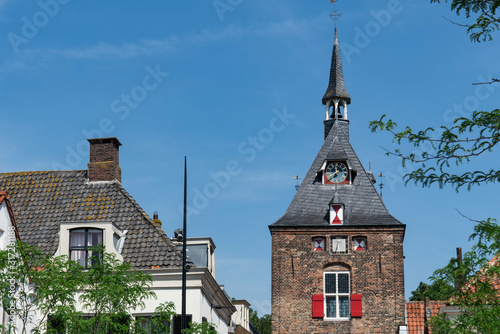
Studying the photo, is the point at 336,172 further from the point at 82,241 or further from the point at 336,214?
the point at 82,241

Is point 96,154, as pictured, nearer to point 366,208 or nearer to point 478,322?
point 478,322

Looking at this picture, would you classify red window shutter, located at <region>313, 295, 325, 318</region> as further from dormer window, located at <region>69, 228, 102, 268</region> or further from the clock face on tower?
dormer window, located at <region>69, 228, 102, 268</region>

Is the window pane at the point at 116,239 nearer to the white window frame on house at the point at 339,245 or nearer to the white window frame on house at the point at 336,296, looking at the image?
the white window frame on house at the point at 336,296

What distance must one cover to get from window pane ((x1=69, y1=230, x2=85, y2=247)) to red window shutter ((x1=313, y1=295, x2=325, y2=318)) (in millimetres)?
20575

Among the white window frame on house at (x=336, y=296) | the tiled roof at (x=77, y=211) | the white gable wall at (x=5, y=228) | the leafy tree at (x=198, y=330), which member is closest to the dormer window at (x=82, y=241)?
the tiled roof at (x=77, y=211)

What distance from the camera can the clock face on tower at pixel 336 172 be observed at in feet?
152

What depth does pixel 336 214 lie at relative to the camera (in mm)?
44281

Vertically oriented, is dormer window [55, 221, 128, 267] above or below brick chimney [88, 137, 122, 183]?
below

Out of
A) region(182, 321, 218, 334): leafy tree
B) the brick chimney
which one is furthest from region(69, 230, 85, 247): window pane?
region(182, 321, 218, 334): leafy tree

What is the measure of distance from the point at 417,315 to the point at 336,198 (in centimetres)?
787

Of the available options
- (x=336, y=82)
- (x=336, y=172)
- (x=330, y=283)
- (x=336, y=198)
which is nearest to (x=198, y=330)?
(x=330, y=283)

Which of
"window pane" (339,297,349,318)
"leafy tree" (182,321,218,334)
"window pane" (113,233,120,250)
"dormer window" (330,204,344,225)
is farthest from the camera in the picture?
"dormer window" (330,204,344,225)

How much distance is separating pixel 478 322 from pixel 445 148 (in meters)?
7.79

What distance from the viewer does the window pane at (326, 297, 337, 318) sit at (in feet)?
140
